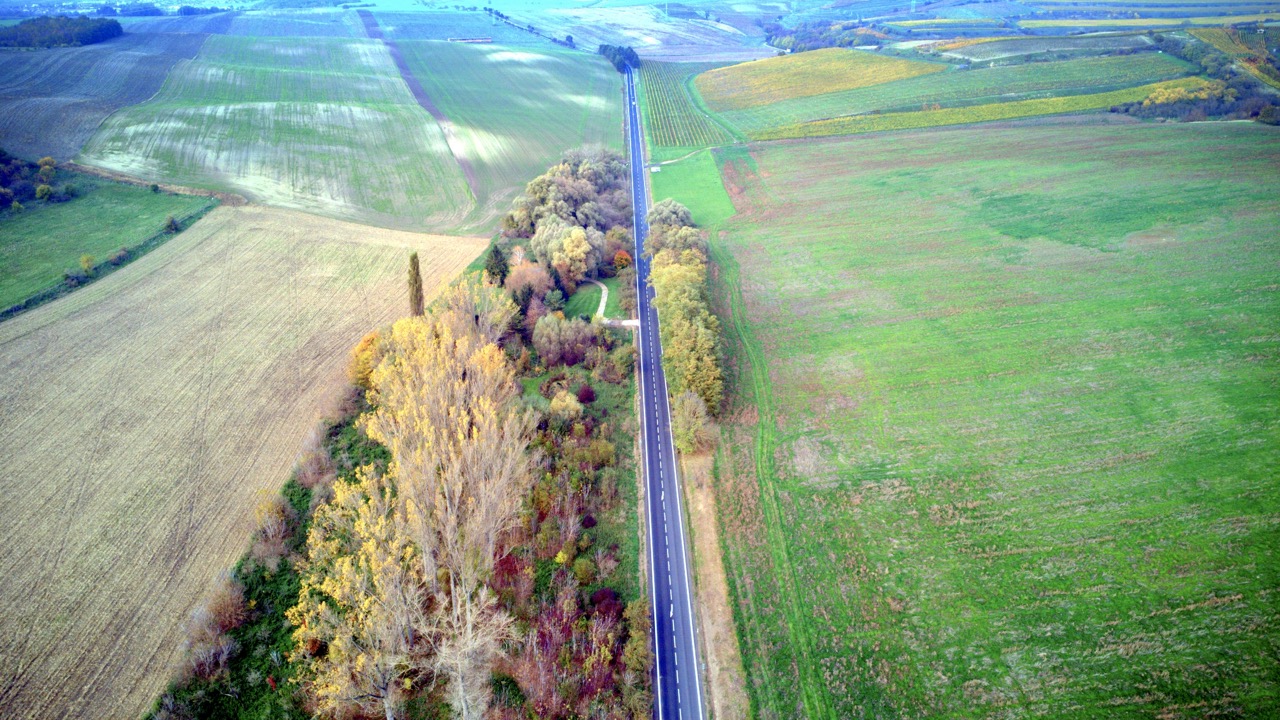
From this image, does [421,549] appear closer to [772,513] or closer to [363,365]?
[772,513]

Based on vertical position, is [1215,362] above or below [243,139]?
below

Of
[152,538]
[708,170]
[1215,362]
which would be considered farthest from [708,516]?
[708,170]

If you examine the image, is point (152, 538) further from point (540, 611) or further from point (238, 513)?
point (540, 611)

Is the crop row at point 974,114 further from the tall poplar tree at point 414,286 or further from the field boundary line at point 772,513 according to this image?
the tall poplar tree at point 414,286

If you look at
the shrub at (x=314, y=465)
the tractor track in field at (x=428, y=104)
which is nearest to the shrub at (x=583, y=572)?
the shrub at (x=314, y=465)

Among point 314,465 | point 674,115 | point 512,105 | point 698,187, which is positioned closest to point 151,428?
point 314,465

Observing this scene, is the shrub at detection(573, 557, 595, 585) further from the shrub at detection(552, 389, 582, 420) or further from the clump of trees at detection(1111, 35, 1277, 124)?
the clump of trees at detection(1111, 35, 1277, 124)
